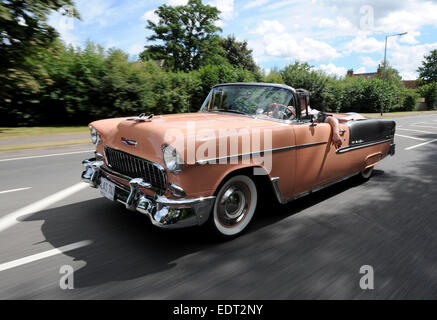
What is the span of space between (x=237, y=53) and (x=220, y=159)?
170ft

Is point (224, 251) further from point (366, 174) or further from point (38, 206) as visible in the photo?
point (366, 174)

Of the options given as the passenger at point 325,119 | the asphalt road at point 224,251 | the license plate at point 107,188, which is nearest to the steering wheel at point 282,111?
the passenger at point 325,119

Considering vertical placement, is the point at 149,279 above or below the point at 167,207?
below

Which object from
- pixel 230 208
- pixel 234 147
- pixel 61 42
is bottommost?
pixel 230 208

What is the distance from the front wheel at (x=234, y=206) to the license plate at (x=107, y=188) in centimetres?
104

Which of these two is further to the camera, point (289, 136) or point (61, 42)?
point (61, 42)

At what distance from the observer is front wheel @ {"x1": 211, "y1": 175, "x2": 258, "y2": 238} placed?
299 centimetres

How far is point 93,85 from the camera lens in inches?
501

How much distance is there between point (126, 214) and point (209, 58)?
4198 centimetres

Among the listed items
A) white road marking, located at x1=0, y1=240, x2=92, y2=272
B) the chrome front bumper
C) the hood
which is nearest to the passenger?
the hood

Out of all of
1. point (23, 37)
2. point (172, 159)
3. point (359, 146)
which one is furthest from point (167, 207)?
point (23, 37)

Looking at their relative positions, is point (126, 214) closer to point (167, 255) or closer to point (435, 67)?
point (167, 255)

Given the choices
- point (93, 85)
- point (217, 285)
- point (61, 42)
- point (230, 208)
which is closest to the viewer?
point (217, 285)

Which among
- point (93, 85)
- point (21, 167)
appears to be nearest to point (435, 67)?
point (93, 85)
